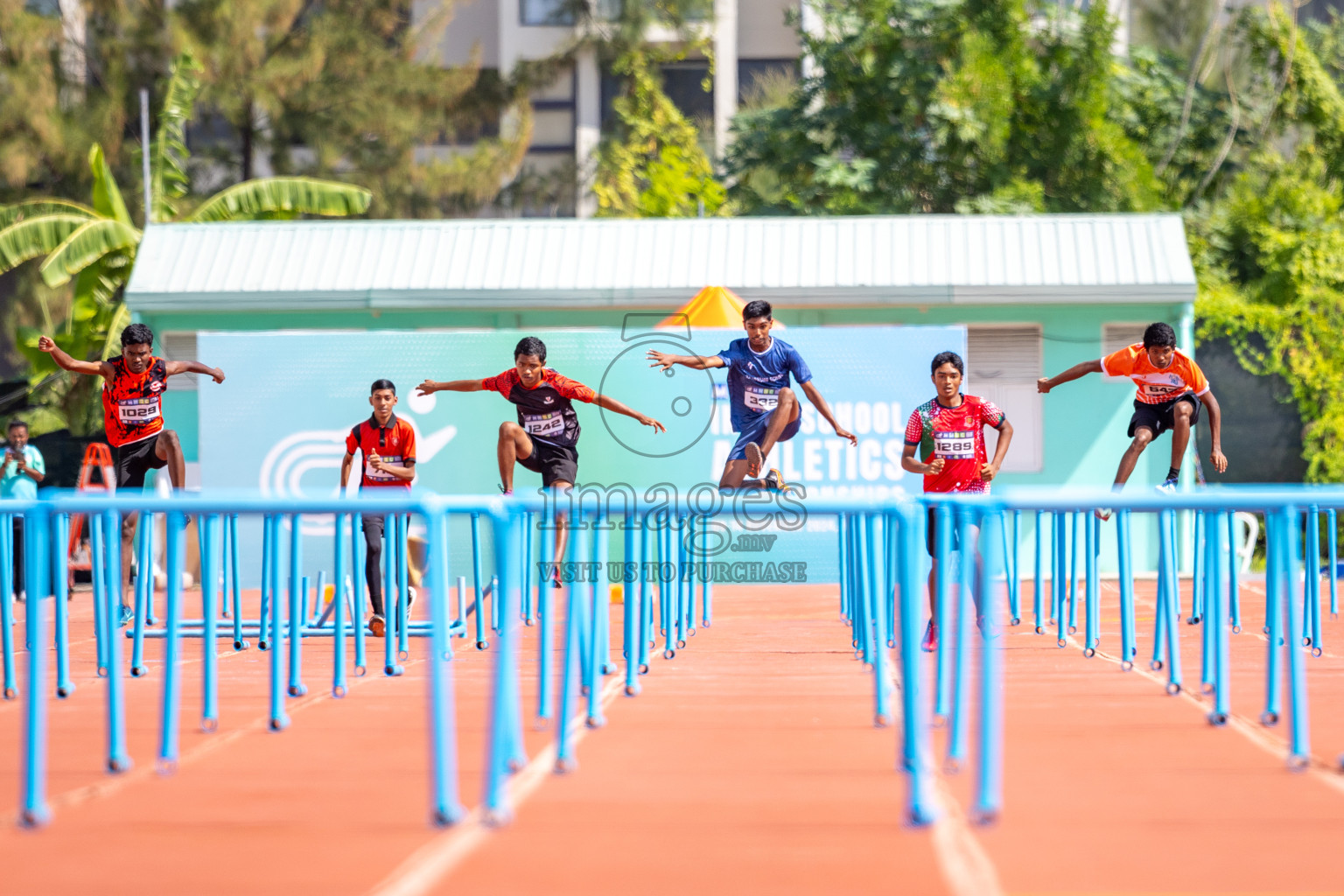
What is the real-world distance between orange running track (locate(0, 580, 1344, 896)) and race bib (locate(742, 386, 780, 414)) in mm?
3027

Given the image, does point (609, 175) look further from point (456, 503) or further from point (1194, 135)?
point (456, 503)

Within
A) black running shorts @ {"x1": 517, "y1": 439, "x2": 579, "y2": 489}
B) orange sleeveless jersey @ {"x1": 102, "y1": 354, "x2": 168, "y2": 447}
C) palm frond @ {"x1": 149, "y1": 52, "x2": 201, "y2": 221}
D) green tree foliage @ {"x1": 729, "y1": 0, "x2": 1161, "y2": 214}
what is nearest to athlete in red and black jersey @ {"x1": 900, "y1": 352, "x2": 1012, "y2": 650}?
black running shorts @ {"x1": 517, "y1": 439, "x2": 579, "y2": 489}

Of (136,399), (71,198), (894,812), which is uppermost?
(71,198)

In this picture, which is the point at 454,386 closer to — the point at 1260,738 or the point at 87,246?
the point at 1260,738

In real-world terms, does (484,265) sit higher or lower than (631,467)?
higher

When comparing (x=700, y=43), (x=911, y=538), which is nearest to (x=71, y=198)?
(x=700, y=43)

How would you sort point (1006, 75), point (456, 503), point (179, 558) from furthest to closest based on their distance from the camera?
point (1006, 75)
point (179, 558)
point (456, 503)

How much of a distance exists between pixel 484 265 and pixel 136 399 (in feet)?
19.2

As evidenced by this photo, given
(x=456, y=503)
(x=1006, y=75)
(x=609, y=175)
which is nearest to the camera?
(x=456, y=503)

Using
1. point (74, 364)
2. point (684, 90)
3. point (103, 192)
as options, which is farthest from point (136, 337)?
point (684, 90)

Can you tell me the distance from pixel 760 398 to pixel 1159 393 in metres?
2.91

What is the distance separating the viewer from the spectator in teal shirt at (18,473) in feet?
45.9

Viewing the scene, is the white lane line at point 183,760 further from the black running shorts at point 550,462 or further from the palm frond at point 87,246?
the palm frond at point 87,246

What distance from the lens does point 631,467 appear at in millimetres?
14086
